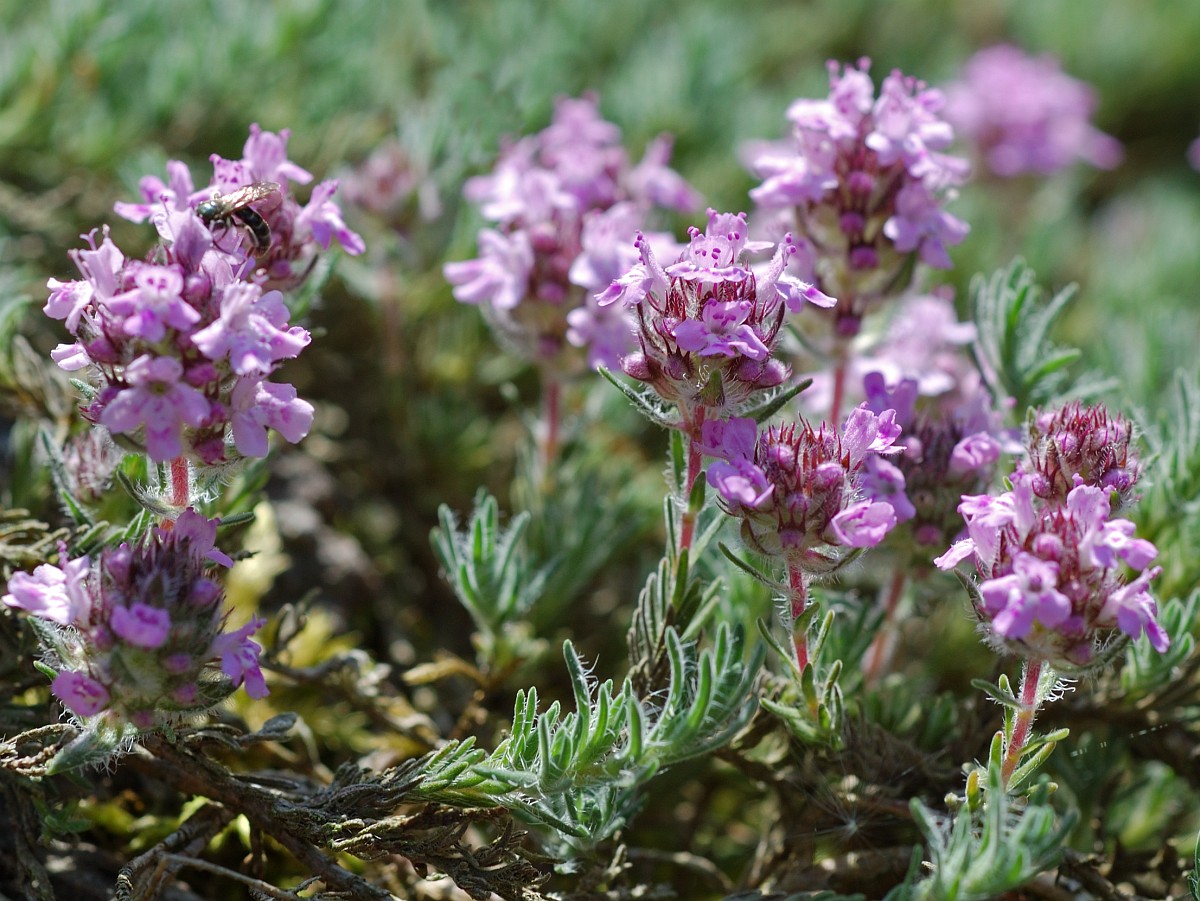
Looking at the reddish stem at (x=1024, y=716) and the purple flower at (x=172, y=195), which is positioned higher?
the purple flower at (x=172, y=195)

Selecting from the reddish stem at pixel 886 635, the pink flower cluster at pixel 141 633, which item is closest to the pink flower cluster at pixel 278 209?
the pink flower cluster at pixel 141 633

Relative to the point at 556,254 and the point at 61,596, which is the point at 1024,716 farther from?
the point at 61,596

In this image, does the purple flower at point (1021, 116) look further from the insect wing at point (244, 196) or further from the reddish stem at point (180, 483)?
the reddish stem at point (180, 483)

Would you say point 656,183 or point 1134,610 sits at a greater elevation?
point 656,183

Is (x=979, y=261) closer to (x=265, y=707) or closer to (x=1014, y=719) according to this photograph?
(x=1014, y=719)

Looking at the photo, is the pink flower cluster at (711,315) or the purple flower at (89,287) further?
the pink flower cluster at (711,315)

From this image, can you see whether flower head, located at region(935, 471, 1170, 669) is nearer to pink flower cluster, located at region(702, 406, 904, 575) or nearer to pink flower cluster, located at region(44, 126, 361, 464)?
pink flower cluster, located at region(702, 406, 904, 575)

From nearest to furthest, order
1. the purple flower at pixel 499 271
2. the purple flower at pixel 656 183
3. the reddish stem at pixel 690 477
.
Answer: the reddish stem at pixel 690 477 < the purple flower at pixel 499 271 < the purple flower at pixel 656 183

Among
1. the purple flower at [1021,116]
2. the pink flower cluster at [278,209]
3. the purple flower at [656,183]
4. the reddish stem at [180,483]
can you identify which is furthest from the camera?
the purple flower at [1021,116]

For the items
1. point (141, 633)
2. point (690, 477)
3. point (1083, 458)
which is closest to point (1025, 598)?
point (1083, 458)
